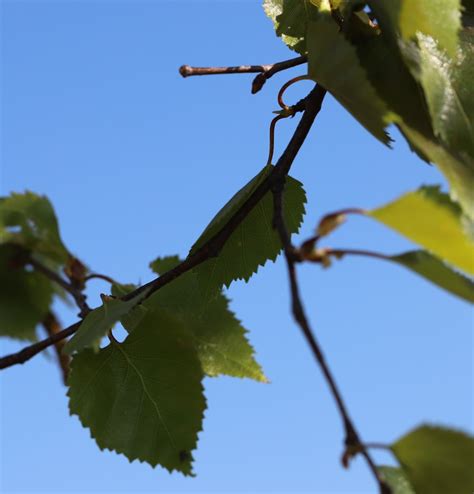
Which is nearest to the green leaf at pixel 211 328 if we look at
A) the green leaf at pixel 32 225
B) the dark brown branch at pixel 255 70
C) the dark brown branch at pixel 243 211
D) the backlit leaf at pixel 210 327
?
the backlit leaf at pixel 210 327

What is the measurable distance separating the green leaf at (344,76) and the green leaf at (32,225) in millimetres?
761

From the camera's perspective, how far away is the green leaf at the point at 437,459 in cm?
55

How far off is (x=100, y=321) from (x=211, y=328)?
0.27m

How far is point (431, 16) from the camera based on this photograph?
2.15 feet

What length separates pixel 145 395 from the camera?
858mm

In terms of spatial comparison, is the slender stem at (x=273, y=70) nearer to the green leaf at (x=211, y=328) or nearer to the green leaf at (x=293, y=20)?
the green leaf at (x=293, y=20)

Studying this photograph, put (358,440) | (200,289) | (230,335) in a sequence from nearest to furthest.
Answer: (358,440) < (200,289) < (230,335)

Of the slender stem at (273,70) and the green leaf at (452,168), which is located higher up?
the slender stem at (273,70)

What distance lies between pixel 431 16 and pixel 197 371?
41 centimetres

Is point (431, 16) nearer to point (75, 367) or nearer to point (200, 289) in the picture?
point (200, 289)

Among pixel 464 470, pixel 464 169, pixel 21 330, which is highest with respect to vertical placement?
pixel 21 330

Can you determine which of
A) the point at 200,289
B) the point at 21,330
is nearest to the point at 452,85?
the point at 200,289

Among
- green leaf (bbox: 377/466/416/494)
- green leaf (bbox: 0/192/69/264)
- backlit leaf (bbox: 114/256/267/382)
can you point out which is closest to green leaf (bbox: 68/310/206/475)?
backlit leaf (bbox: 114/256/267/382)

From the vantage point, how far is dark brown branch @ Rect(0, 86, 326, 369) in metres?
0.74
